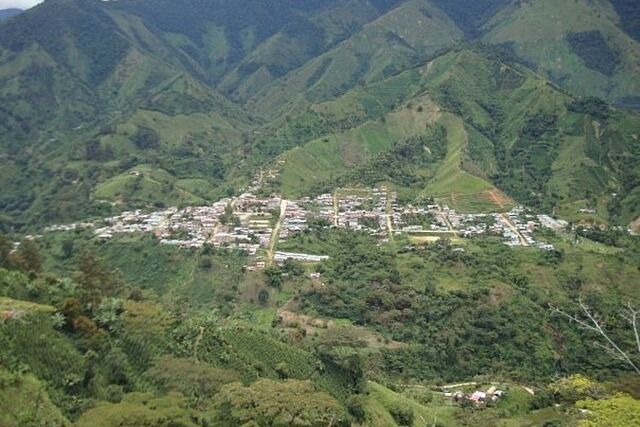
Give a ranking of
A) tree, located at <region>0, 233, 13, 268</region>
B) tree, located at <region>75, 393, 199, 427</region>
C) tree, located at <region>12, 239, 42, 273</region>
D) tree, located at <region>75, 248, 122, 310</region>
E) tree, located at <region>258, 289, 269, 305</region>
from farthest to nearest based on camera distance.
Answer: tree, located at <region>258, 289, 269, 305</region> < tree, located at <region>12, 239, 42, 273</region> < tree, located at <region>0, 233, 13, 268</region> < tree, located at <region>75, 248, 122, 310</region> < tree, located at <region>75, 393, 199, 427</region>

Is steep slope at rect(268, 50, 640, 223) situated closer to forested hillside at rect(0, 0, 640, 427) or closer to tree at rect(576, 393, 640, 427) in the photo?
forested hillside at rect(0, 0, 640, 427)

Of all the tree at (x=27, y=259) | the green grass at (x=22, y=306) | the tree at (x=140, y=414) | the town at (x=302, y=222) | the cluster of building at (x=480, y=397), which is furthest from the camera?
the town at (x=302, y=222)

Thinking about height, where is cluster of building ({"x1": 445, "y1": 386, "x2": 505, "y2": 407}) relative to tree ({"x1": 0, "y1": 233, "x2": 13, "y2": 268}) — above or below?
below

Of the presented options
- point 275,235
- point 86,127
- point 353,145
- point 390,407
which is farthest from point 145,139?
point 390,407

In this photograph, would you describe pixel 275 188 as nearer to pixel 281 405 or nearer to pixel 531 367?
pixel 531 367

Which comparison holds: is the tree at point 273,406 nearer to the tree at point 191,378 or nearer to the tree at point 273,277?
the tree at point 191,378

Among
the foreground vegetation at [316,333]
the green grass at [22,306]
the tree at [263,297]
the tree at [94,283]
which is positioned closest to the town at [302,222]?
the foreground vegetation at [316,333]

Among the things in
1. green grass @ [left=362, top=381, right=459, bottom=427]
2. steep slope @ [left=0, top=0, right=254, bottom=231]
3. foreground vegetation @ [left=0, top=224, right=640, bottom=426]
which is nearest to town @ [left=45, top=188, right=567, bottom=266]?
foreground vegetation @ [left=0, top=224, right=640, bottom=426]

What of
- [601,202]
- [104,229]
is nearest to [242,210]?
[104,229]

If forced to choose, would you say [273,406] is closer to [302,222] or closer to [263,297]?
[263,297]
